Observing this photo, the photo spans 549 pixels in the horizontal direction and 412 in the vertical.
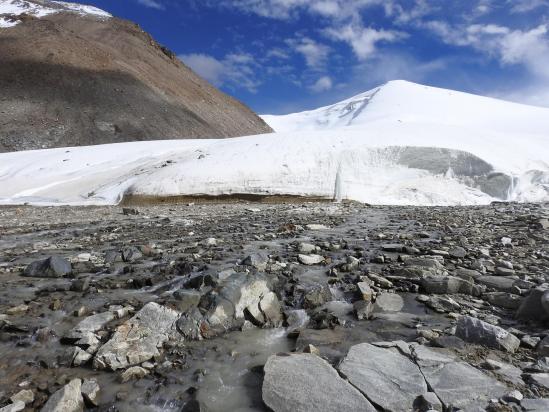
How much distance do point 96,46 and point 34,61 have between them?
7884 mm

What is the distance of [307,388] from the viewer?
2.26 meters

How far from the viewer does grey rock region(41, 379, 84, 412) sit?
2.19 meters

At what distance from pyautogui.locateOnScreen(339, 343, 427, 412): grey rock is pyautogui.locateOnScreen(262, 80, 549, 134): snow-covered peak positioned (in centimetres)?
2295

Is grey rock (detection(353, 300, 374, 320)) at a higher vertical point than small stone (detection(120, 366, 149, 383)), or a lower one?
higher

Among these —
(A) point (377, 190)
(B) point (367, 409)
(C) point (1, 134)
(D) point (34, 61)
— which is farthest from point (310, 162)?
(D) point (34, 61)

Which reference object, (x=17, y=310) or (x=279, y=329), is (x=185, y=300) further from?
(x=17, y=310)

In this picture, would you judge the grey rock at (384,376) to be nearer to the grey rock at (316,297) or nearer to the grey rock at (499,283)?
the grey rock at (316,297)

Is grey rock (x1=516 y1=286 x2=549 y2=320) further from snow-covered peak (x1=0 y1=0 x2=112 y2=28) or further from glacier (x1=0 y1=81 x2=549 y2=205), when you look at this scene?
snow-covered peak (x1=0 y1=0 x2=112 y2=28)

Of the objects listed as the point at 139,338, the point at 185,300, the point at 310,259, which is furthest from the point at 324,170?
the point at 139,338

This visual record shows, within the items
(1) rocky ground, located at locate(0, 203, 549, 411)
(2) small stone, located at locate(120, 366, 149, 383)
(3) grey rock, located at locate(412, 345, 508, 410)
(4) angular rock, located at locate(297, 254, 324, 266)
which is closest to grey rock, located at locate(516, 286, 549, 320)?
(1) rocky ground, located at locate(0, 203, 549, 411)

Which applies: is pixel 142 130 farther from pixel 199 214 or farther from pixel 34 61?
pixel 199 214

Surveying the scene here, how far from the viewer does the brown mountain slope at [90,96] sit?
35.8 meters

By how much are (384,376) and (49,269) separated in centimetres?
396

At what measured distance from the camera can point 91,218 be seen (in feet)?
35.4
